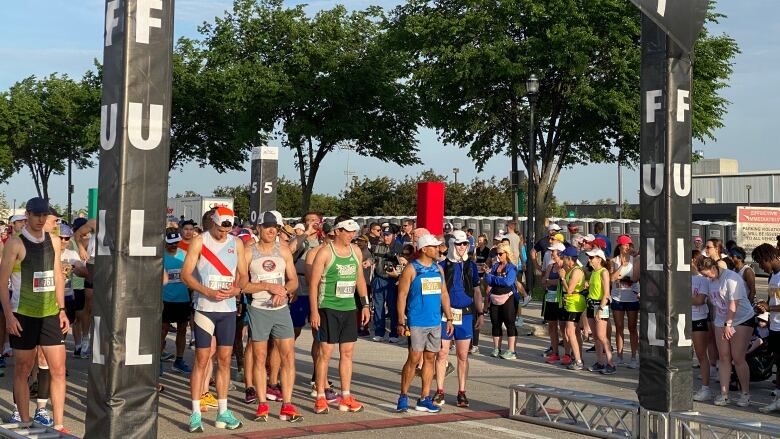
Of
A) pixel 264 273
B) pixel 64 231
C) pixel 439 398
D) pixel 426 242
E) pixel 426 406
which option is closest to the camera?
pixel 264 273

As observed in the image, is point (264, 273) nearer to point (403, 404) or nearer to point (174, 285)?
point (403, 404)

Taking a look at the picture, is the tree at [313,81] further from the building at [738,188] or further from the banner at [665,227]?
the building at [738,188]

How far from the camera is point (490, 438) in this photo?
8750mm

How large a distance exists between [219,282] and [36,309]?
1.66m

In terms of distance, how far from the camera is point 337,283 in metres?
9.76

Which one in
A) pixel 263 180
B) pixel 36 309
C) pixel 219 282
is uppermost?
pixel 263 180

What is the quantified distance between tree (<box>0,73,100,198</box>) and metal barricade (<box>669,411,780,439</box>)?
47534 millimetres

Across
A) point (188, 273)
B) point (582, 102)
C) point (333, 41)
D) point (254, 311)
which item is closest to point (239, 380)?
point (254, 311)

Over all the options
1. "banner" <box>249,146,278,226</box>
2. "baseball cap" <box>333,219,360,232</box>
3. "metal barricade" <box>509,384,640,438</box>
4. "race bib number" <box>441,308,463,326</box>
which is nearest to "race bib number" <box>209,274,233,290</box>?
"baseball cap" <box>333,219,360,232</box>

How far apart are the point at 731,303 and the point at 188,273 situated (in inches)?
249

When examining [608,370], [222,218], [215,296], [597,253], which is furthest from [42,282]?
[608,370]

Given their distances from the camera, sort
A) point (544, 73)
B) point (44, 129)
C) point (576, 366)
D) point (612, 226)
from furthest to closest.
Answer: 1. point (44, 129)
2. point (612, 226)
3. point (544, 73)
4. point (576, 366)

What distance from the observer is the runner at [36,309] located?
8.05 meters

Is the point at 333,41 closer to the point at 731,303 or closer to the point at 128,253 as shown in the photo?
the point at 731,303
